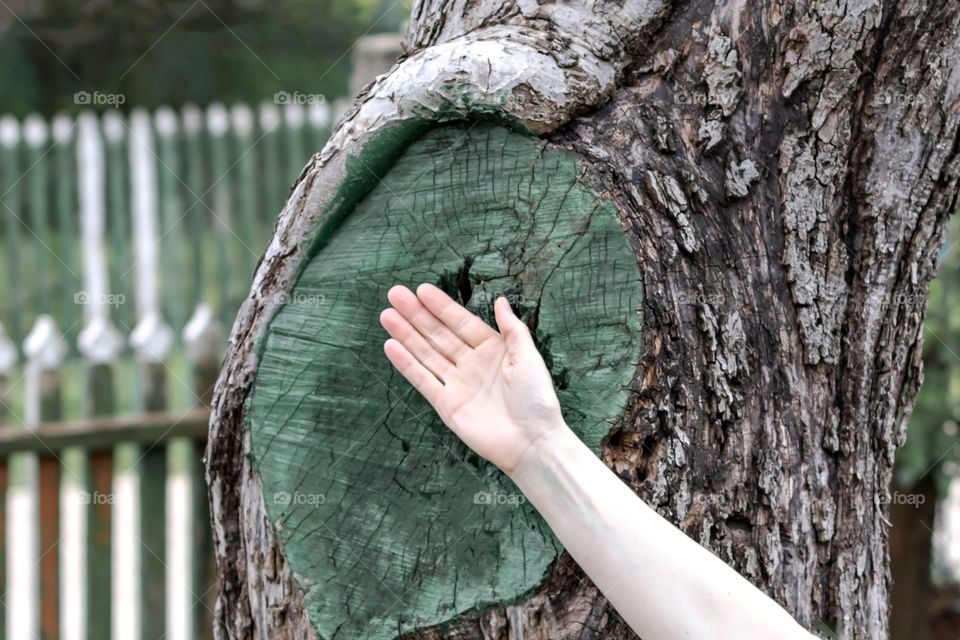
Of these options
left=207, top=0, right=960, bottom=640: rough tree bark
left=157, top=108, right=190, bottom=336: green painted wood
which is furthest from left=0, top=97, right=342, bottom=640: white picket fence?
left=207, top=0, right=960, bottom=640: rough tree bark

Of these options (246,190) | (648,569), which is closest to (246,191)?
(246,190)

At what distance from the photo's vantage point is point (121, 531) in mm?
5910

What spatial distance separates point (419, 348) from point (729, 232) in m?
0.58

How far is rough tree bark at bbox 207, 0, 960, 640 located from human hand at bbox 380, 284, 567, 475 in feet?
0.55

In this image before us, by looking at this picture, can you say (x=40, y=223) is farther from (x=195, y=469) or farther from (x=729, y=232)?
(x=729, y=232)

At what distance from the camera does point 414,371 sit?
139 cm

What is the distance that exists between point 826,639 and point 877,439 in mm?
387

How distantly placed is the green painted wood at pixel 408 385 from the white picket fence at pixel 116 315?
6.16 ft

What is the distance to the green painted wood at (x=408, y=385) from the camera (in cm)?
138

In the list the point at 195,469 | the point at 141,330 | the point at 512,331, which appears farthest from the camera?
the point at 195,469

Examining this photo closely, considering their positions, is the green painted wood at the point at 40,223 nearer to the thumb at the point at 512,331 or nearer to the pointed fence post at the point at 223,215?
the pointed fence post at the point at 223,215

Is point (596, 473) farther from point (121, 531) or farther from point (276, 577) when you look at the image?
point (121, 531)

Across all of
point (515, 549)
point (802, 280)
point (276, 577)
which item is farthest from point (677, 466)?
point (276, 577)

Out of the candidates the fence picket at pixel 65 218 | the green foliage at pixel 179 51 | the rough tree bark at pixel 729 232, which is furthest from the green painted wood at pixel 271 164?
the green foliage at pixel 179 51
